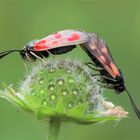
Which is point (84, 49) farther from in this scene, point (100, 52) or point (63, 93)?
point (63, 93)

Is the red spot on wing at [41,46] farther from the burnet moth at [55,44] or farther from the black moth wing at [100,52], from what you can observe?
the black moth wing at [100,52]

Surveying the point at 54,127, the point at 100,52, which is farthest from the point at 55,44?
the point at 54,127

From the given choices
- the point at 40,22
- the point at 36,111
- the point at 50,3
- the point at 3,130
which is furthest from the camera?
the point at 50,3

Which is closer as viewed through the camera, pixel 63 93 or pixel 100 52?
pixel 63 93

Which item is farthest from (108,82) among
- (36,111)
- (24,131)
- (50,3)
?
(50,3)

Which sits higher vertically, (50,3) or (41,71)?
(41,71)

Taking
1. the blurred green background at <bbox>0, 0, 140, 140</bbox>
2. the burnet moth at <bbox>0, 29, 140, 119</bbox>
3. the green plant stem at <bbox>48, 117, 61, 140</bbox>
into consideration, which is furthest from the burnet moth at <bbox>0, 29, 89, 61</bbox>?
the blurred green background at <bbox>0, 0, 140, 140</bbox>

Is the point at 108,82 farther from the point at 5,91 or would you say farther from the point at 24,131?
the point at 24,131
